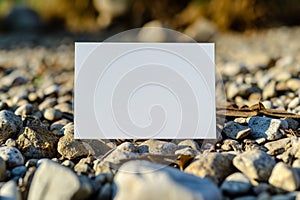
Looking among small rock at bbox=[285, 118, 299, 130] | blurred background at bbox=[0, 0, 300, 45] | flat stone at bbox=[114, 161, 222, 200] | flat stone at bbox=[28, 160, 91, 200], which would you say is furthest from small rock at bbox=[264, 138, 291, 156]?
blurred background at bbox=[0, 0, 300, 45]

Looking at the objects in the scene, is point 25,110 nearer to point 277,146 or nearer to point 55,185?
point 55,185

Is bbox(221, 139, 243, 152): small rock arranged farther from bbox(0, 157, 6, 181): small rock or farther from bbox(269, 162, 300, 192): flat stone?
bbox(0, 157, 6, 181): small rock

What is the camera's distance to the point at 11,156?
4.67 feet

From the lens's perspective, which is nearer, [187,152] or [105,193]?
[105,193]

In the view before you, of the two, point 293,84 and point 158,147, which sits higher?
point 293,84

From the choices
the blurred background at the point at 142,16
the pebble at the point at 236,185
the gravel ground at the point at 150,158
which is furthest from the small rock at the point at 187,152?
the blurred background at the point at 142,16

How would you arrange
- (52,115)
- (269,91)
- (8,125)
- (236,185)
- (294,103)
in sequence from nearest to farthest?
(236,185), (8,125), (52,115), (294,103), (269,91)

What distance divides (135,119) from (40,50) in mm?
3699

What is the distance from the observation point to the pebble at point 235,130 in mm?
1600

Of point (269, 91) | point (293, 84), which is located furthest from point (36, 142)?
point (293, 84)

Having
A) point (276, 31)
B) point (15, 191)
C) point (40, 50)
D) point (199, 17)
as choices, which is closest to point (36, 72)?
point (40, 50)

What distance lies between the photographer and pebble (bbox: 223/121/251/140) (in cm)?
160

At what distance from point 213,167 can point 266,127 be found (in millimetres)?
440

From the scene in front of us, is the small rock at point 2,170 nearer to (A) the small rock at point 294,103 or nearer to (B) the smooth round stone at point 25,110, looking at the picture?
(B) the smooth round stone at point 25,110
